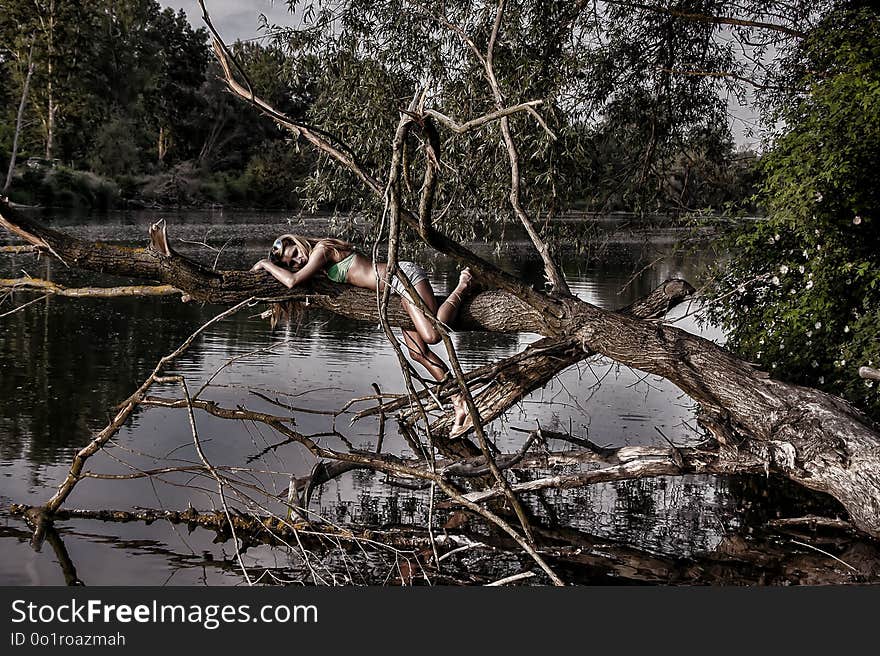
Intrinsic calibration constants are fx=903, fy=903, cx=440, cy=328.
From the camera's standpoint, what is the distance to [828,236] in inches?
264

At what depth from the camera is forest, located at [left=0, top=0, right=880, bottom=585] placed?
17.3 feet

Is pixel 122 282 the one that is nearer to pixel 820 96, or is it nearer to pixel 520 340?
pixel 520 340

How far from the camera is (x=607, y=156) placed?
34.0ft

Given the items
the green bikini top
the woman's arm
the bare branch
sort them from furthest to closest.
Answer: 1. the green bikini top
2. the woman's arm
3. the bare branch

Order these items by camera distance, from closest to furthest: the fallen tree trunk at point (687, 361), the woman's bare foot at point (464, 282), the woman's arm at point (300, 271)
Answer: the fallen tree trunk at point (687, 361)
the woman's arm at point (300, 271)
the woman's bare foot at point (464, 282)

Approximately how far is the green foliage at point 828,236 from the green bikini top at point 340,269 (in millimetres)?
3067

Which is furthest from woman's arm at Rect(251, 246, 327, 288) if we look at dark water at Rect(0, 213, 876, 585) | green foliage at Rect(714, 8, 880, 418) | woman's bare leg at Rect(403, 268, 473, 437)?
green foliage at Rect(714, 8, 880, 418)

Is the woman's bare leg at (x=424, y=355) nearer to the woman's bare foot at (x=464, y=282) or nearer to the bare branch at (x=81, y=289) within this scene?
the woman's bare foot at (x=464, y=282)

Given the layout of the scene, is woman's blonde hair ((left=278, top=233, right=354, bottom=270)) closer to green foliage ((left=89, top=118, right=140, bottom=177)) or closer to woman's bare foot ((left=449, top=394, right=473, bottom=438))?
woman's bare foot ((left=449, top=394, right=473, bottom=438))

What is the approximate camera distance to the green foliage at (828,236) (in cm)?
654

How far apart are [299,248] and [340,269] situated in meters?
0.33

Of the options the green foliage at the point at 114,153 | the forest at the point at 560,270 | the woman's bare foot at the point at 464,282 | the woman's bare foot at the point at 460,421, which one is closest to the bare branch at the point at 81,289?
the forest at the point at 560,270

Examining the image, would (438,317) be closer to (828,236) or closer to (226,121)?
(828,236)

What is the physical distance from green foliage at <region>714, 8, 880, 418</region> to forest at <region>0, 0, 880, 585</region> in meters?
0.02
